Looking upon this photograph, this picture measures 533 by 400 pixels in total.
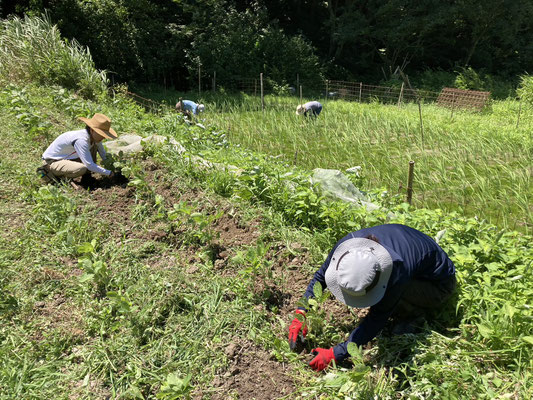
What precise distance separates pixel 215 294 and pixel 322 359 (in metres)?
0.82

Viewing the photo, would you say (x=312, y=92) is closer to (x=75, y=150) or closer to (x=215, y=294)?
(x=75, y=150)

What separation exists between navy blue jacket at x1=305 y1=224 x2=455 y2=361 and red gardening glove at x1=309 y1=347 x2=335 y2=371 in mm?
38

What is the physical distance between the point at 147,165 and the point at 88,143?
25.2 inches

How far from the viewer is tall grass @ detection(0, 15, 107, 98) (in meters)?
7.60

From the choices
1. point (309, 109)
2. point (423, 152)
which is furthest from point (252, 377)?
point (309, 109)

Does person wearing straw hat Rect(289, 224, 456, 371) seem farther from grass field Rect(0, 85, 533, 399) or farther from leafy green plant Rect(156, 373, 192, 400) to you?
leafy green plant Rect(156, 373, 192, 400)

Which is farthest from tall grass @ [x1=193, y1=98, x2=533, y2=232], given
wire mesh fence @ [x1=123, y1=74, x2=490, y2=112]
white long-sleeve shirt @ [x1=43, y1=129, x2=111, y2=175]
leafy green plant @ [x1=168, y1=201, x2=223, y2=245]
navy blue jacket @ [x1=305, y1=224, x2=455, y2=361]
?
wire mesh fence @ [x1=123, y1=74, x2=490, y2=112]

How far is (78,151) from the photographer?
3.75 meters

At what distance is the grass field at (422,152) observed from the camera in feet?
12.8

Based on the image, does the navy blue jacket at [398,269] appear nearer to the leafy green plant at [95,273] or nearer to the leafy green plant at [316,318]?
the leafy green plant at [316,318]

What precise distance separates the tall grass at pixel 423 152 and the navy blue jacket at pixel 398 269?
3.97 ft

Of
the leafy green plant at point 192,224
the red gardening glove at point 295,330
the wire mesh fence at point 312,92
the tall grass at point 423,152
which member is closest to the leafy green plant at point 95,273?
the leafy green plant at point 192,224

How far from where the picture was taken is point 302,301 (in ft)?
6.97

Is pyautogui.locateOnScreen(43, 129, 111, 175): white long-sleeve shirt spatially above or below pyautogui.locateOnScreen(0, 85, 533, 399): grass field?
above
